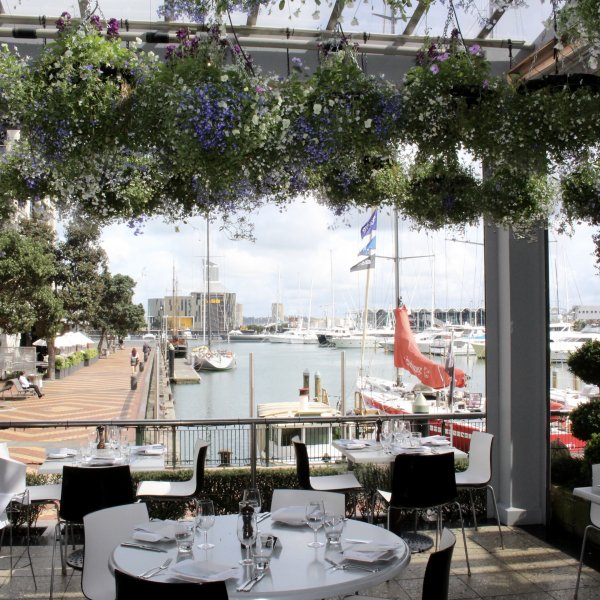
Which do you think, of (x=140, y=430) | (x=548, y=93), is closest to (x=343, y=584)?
(x=548, y=93)

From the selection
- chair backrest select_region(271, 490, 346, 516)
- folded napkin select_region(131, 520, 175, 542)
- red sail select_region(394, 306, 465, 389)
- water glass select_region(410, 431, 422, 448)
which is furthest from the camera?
red sail select_region(394, 306, 465, 389)

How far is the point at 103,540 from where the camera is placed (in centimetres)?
353

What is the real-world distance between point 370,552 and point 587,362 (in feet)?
11.2

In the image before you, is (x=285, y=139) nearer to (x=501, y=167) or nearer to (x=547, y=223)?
(x=501, y=167)

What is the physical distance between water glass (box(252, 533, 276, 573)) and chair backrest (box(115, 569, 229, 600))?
1.30 feet

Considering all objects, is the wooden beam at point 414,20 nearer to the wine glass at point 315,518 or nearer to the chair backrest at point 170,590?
the wine glass at point 315,518

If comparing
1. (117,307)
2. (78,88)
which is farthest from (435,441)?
(117,307)

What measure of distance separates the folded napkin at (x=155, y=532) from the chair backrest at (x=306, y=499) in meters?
0.79

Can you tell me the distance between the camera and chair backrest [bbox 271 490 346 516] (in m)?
3.85

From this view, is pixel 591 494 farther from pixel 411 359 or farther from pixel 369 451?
pixel 411 359

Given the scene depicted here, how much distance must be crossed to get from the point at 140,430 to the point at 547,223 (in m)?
4.62

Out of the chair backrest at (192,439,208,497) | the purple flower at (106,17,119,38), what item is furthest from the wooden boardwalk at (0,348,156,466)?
the purple flower at (106,17,119,38)

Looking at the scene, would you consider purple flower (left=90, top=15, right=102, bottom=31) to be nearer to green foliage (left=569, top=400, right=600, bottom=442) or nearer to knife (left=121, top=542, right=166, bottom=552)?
knife (left=121, top=542, right=166, bottom=552)

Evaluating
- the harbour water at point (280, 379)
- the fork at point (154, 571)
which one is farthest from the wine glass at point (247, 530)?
the harbour water at point (280, 379)
